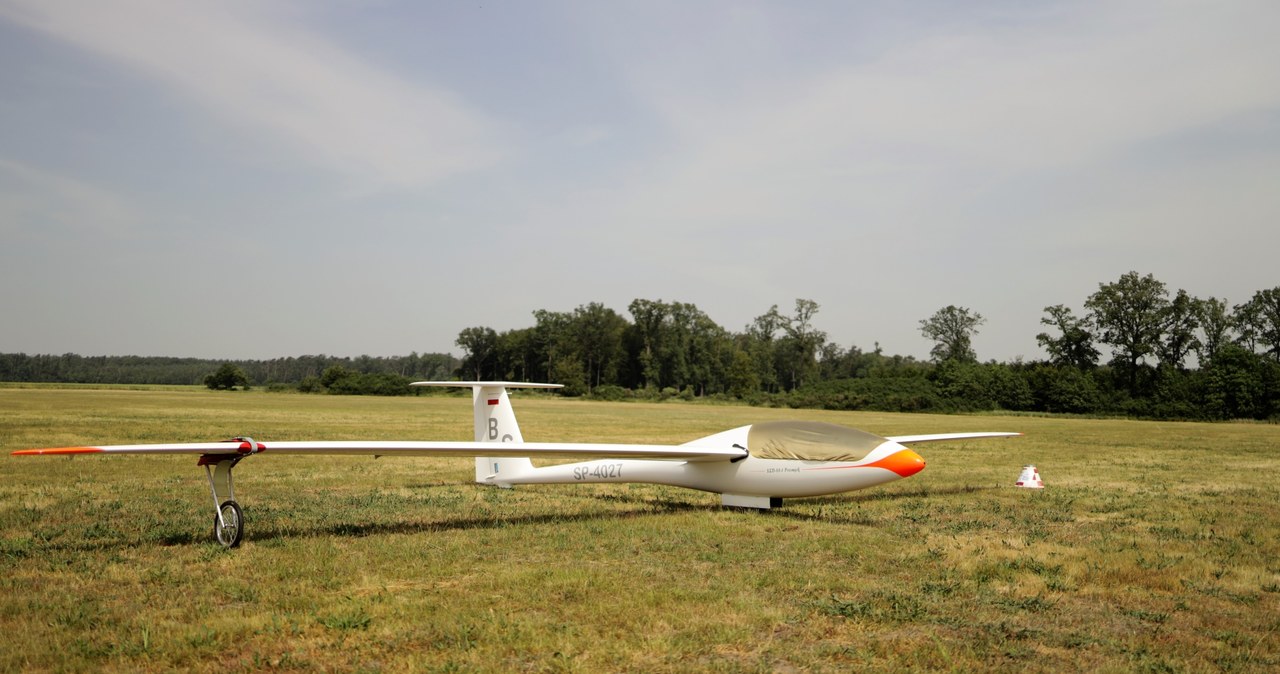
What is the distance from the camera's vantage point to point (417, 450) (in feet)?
33.4

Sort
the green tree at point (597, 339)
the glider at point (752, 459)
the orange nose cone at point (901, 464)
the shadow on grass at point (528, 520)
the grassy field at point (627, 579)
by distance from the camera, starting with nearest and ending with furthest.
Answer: the grassy field at point (627, 579) → the shadow on grass at point (528, 520) → the glider at point (752, 459) → the orange nose cone at point (901, 464) → the green tree at point (597, 339)

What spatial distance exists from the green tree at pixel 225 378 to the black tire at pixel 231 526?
4380 inches

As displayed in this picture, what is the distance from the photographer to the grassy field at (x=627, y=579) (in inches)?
234

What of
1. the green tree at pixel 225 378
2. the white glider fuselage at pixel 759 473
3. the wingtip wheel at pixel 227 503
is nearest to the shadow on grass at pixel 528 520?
the white glider fuselage at pixel 759 473

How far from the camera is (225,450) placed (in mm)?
9242

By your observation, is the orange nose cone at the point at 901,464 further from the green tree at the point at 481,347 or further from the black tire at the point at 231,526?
the green tree at the point at 481,347

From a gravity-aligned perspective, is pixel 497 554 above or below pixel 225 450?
below

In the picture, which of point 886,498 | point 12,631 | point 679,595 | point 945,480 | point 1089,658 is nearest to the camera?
point 1089,658

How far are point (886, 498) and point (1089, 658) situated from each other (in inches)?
A: 329

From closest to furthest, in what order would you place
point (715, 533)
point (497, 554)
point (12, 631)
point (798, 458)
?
point (12, 631)
point (497, 554)
point (715, 533)
point (798, 458)

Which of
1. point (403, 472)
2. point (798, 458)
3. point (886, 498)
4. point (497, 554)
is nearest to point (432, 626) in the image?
point (497, 554)

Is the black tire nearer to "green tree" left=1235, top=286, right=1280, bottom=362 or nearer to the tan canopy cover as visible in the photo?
the tan canopy cover

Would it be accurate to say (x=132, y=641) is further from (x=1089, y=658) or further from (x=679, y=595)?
(x=1089, y=658)

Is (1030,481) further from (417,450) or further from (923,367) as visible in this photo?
(923,367)
